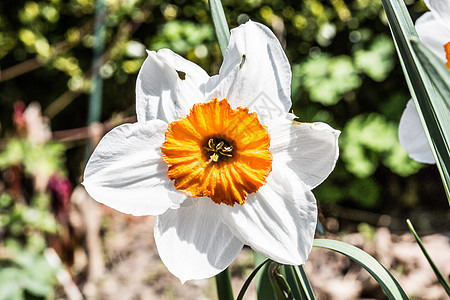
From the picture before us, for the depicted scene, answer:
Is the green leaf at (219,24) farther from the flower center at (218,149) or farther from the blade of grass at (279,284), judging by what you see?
the blade of grass at (279,284)

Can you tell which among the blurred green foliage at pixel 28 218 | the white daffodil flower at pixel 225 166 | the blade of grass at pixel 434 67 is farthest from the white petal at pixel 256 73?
the blurred green foliage at pixel 28 218

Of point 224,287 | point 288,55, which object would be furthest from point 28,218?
point 224,287

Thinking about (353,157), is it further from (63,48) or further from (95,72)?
(63,48)

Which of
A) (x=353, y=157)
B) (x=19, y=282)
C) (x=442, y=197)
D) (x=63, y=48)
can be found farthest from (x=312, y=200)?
(x=63, y=48)

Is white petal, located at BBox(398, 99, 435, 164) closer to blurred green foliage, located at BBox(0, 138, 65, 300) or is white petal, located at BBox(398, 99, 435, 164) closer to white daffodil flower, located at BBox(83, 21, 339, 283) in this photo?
white daffodil flower, located at BBox(83, 21, 339, 283)

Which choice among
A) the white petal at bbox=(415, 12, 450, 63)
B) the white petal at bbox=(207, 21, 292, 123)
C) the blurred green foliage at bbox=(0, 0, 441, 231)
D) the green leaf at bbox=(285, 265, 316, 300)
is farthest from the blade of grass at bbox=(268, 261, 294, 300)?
the blurred green foliage at bbox=(0, 0, 441, 231)

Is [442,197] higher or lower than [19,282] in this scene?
lower

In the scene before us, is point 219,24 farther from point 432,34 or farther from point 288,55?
point 288,55
